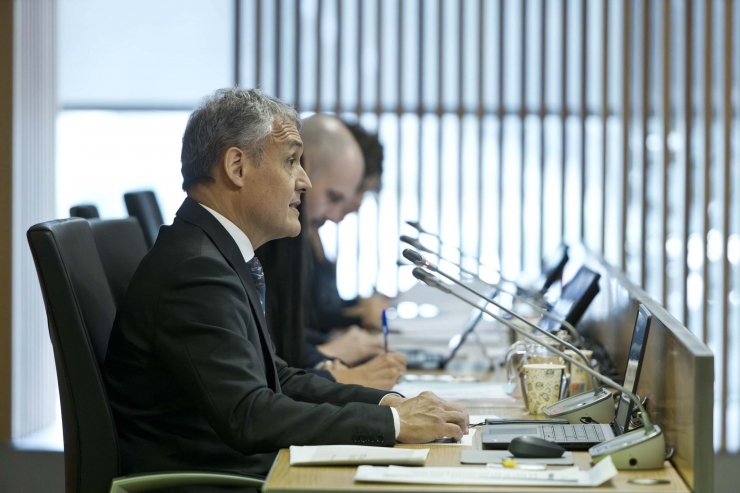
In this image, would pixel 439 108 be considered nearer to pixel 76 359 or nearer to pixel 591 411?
pixel 591 411

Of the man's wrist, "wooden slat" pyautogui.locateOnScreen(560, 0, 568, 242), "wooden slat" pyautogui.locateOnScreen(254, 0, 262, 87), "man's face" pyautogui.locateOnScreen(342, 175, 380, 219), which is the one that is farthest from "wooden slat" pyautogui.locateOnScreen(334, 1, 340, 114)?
the man's wrist

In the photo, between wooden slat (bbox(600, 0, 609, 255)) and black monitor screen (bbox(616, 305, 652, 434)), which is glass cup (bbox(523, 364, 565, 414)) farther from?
wooden slat (bbox(600, 0, 609, 255))

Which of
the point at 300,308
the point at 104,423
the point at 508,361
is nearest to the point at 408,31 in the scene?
the point at 300,308

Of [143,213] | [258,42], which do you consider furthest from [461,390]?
[258,42]

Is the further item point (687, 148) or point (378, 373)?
point (687, 148)

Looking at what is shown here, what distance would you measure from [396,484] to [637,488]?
0.34 metres

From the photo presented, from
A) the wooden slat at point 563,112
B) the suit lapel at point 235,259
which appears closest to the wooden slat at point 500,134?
the wooden slat at point 563,112

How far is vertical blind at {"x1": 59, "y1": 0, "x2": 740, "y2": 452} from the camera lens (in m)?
4.06

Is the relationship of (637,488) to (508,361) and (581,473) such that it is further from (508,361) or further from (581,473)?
(508,361)

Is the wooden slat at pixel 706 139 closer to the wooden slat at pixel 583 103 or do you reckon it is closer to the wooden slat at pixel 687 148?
the wooden slat at pixel 687 148

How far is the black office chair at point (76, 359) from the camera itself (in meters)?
1.57

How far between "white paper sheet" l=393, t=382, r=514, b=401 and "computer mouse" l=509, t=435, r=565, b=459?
2.35ft

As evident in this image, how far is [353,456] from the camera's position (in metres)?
1.39

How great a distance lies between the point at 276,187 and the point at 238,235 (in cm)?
13
